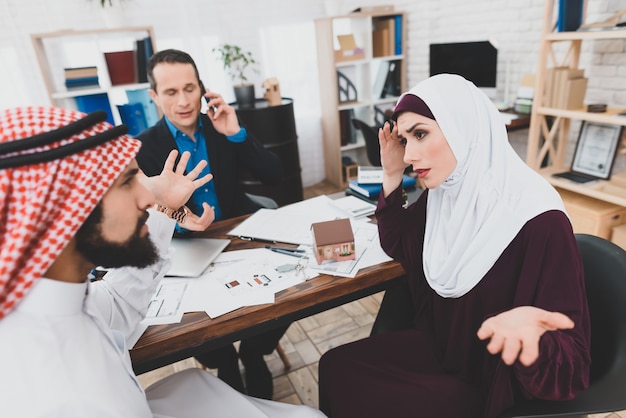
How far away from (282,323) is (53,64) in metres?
3.61

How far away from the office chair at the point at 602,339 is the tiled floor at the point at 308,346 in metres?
1.16

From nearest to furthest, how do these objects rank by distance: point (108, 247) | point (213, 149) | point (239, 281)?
point (108, 247), point (239, 281), point (213, 149)

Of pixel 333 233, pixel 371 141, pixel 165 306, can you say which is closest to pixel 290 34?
pixel 371 141

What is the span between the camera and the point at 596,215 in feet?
8.18

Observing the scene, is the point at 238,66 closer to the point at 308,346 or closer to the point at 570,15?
the point at 570,15

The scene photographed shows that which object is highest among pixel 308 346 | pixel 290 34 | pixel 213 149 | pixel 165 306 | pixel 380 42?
pixel 290 34

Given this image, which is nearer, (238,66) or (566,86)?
(566,86)

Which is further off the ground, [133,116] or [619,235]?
[133,116]

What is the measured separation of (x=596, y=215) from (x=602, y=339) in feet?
5.67

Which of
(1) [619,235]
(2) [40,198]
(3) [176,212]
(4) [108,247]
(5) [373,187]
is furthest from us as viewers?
(1) [619,235]

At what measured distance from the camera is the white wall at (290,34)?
9.91 ft

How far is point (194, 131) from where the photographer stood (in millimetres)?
2098

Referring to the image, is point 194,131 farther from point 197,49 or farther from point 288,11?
point 288,11

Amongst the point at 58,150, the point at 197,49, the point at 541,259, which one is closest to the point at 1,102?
the point at 197,49
